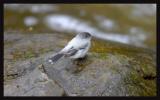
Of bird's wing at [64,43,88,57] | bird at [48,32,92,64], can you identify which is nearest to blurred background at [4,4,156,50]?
bird at [48,32,92,64]

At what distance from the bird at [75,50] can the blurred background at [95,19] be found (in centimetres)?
578

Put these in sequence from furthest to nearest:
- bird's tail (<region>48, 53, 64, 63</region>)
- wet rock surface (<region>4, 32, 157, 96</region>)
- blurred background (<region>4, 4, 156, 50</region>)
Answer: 1. blurred background (<region>4, 4, 156, 50</region>)
2. bird's tail (<region>48, 53, 64, 63</region>)
3. wet rock surface (<region>4, 32, 157, 96</region>)

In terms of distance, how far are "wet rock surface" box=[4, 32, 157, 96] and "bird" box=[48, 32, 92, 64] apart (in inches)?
3.8

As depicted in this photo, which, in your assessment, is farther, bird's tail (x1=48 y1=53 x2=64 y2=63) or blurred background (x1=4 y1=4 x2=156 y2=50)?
blurred background (x1=4 y1=4 x2=156 y2=50)

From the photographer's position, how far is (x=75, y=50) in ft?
17.0

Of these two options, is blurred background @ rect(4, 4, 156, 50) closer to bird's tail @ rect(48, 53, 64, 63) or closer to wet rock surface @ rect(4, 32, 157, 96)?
wet rock surface @ rect(4, 32, 157, 96)

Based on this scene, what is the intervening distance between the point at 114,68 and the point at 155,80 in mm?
550

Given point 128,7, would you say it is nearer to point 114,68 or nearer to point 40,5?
point 40,5

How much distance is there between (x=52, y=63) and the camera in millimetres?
5117

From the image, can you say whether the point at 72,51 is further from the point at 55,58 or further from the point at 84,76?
the point at 84,76

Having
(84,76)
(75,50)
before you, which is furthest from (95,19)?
(84,76)

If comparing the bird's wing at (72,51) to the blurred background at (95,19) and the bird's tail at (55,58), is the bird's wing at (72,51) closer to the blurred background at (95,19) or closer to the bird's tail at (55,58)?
the bird's tail at (55,58)

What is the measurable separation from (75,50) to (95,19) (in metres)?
6.82

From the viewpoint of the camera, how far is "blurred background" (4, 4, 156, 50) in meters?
11.4
